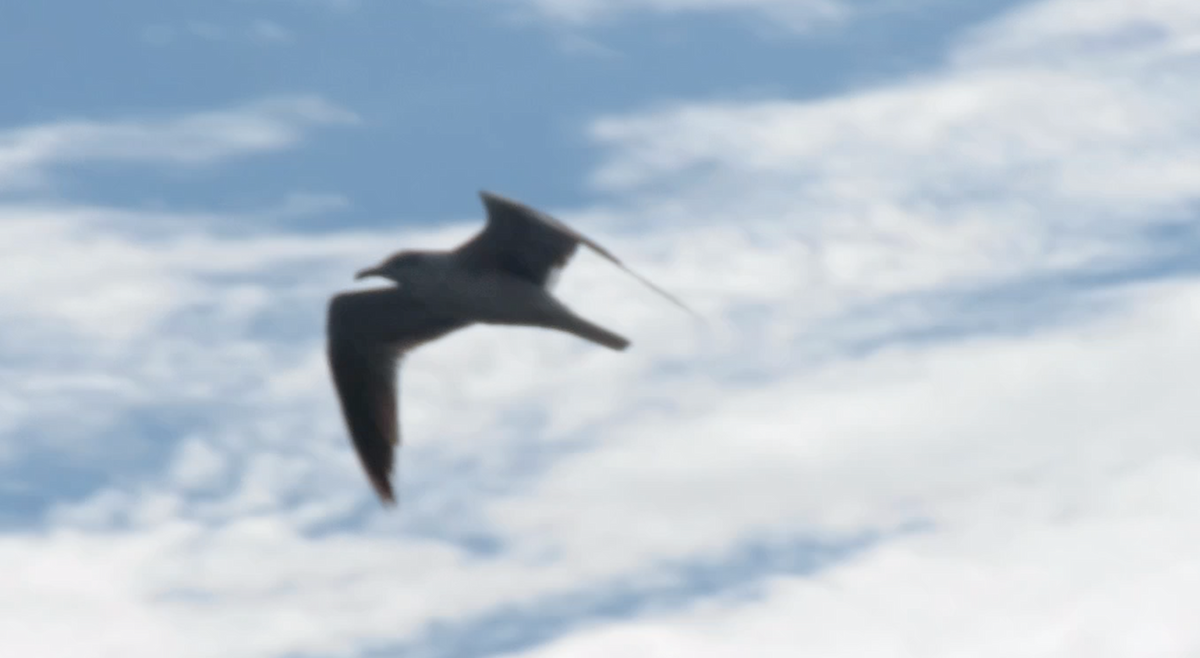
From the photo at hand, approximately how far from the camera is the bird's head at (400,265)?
19.9m

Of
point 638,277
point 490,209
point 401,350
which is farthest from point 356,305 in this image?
point 638,277

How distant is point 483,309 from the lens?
19.9 meters

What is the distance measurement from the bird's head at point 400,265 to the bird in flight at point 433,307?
0.01 m

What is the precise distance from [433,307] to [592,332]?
2.53 metres

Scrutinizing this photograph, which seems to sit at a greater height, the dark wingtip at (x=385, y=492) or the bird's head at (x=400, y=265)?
the bird's head at (x=400, y=265)

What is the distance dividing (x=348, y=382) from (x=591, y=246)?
726 cm

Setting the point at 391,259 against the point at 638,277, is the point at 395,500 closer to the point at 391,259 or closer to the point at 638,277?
the point at 391,259

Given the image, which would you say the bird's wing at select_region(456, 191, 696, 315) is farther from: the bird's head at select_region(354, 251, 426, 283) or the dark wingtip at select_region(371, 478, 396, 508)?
the dark wingtip at select_region(371, 478, 396, 508)

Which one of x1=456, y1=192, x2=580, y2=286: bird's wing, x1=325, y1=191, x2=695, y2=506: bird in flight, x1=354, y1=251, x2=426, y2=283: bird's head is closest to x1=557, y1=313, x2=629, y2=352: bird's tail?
x1=325, y1=191, x2=695, y2=506: bird in flight

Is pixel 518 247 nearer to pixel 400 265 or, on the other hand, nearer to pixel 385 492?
pixel 400 265

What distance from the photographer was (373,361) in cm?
2250

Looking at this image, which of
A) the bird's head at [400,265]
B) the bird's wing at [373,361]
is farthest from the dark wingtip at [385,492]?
the bird's head at [400,265]

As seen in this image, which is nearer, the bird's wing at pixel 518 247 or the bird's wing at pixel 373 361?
the bird's wing at pixel 518 247

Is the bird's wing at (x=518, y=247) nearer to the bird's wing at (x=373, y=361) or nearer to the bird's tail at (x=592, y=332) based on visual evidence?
the bird's tail at (x=592, y=332)
